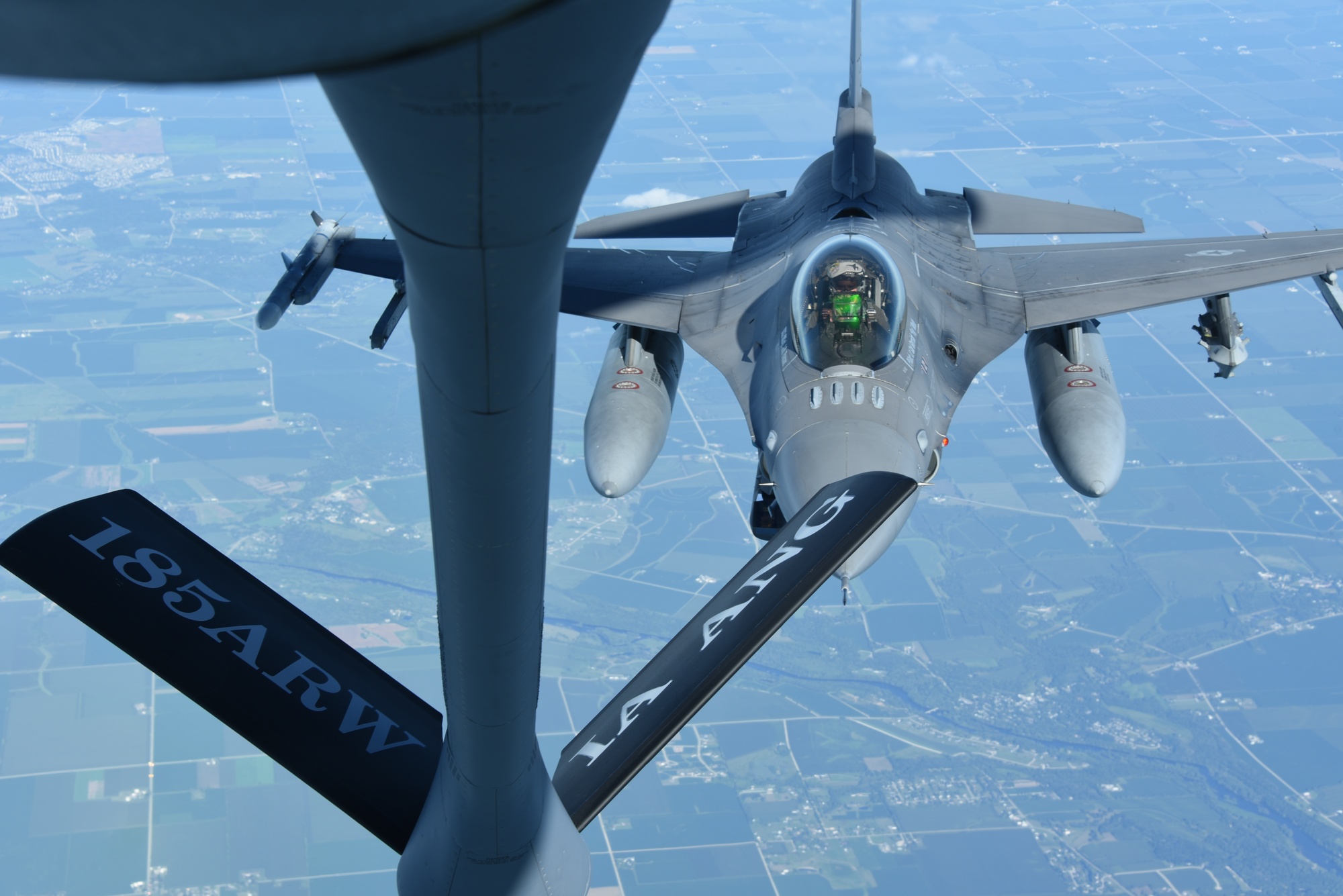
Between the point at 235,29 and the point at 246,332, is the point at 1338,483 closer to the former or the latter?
the point at 246,332

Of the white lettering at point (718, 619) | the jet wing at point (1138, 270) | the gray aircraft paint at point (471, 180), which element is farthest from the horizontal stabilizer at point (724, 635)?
the jet wing at point (1138, 270)

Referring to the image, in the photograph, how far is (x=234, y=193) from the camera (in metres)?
93.5

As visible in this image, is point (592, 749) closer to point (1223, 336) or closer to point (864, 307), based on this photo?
point (864, 307)

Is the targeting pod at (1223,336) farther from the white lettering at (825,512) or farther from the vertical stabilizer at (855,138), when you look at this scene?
the white lettering at (825,512)

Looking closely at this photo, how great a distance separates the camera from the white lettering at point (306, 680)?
22.9 ft

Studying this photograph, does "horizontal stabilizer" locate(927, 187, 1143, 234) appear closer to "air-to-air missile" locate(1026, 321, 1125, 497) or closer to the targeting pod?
the targeting pod

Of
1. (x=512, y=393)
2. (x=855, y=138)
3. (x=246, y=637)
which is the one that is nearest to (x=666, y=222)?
(x=855, y=138)

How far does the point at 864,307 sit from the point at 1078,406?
4762 mm

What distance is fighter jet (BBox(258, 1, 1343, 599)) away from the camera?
14.5m

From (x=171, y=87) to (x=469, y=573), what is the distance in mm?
2839

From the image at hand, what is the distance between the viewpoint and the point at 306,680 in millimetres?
7098

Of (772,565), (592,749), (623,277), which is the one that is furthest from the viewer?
(623,277)

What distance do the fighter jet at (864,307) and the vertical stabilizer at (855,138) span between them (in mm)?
43

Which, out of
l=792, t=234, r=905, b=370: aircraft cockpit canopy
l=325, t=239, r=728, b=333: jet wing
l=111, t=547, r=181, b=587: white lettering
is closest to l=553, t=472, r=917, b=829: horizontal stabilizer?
l=111, t=547, r=181, b=587: white lettering
